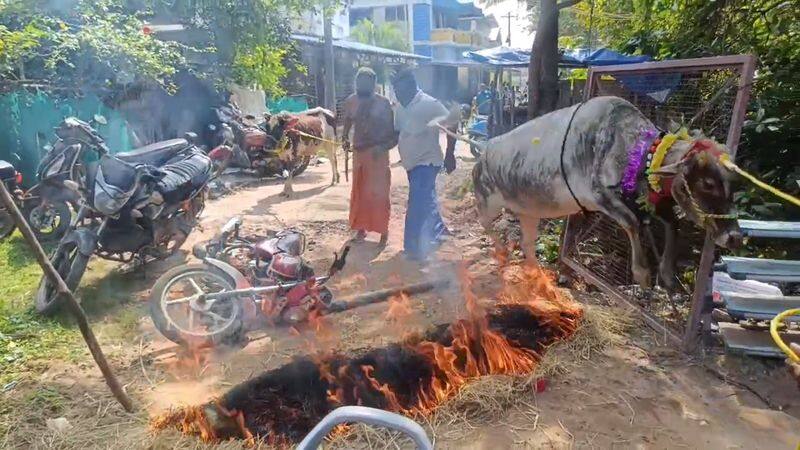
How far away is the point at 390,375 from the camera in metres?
3.92

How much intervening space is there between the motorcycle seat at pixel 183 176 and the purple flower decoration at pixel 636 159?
4.22 metres

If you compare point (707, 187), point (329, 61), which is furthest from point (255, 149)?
point (707, 187)

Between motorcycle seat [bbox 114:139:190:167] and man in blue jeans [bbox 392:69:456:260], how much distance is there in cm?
258

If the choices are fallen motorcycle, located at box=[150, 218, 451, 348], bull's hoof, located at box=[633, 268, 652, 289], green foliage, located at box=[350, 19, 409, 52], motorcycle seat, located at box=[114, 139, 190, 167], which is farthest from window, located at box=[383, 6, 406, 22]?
bull's hoof, located at box=[633, 268, 652, 289]

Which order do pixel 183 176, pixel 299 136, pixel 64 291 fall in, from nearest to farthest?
1. pixel 64 291
2. pixel 183 176
3. pixel 299 136

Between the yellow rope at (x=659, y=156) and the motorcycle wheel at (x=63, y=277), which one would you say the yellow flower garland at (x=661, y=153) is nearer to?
the yellow rope at (x=659, y=156)

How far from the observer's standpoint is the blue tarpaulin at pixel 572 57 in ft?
33.3

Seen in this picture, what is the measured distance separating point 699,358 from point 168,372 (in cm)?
392

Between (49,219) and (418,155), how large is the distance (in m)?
4.82

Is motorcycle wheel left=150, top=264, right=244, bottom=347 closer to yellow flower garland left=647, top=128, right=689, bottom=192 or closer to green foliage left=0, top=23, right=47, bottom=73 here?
yellow flower garland left=647, top=128, right=689, bottom=192

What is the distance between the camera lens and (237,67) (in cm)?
1274

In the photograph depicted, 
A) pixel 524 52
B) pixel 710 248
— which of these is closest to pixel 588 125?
pixel 710 248

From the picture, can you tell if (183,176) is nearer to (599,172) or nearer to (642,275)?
(599,172)

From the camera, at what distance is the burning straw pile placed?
328 centimetres
